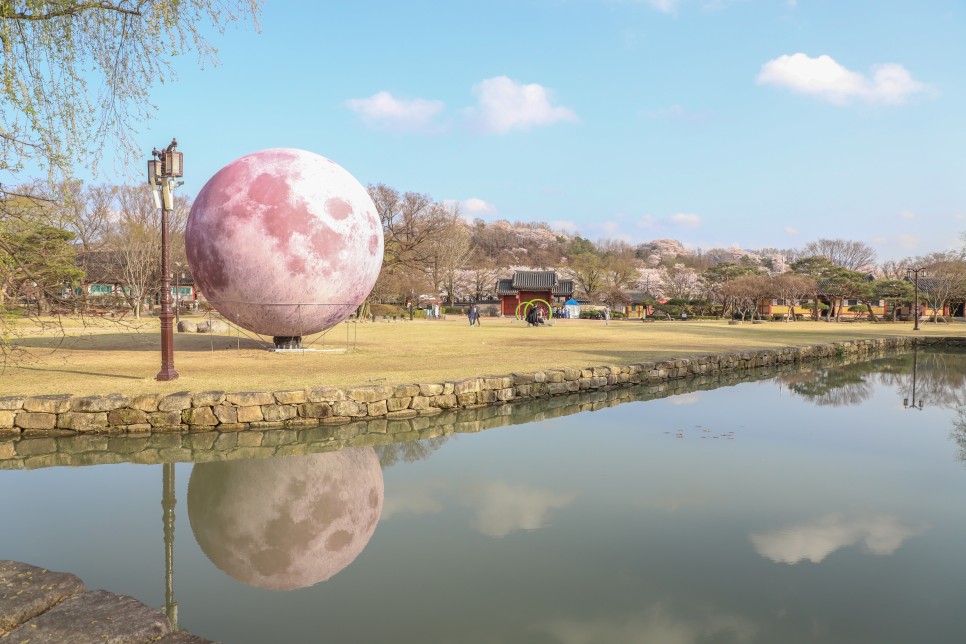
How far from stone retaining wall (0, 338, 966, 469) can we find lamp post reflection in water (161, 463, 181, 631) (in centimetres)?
74

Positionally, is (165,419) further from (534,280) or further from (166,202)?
(534,280)

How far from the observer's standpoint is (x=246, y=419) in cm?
922

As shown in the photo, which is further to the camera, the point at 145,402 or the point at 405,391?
the point at 405,391

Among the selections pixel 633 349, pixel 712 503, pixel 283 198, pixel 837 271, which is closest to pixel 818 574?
pixel 712 503

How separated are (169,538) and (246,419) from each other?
3.98m

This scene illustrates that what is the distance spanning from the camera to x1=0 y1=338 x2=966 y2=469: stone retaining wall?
8.07 meters

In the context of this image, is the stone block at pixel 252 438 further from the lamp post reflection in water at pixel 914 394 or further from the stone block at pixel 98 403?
the lamp post reflection in water at pixel 914 394

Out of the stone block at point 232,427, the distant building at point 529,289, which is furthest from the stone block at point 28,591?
the distant building at point 529,289

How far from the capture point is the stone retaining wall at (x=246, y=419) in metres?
8.07

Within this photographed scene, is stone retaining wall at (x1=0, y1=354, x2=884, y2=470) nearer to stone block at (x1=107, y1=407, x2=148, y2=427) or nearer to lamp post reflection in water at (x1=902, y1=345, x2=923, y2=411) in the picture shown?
stone block at (x1=107, y1=407, x2=148, y2=427)

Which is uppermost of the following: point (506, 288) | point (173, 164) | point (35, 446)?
point (173, 164)

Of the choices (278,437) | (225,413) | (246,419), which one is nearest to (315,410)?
(278,437)

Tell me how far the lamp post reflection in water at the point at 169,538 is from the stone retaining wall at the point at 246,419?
743 mm

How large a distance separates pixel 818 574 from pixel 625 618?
179cm
